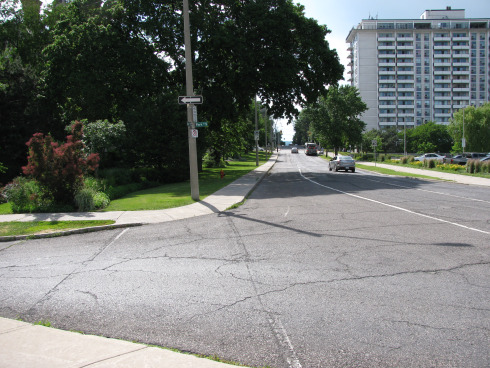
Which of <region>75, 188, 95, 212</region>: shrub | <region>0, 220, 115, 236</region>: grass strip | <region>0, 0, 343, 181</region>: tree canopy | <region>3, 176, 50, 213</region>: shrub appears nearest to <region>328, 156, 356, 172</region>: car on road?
<region>0, 0, 343, 181</region>: tree canopy

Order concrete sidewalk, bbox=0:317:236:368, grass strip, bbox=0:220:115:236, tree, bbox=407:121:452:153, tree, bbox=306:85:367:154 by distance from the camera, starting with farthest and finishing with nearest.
Answer: tree, bbox=407:121:452:153 < tree, bbox=306:85:367:154 < grass strip, bbox=0:220:115:236 < concrete sidewalk, bbox=0:317:236:368

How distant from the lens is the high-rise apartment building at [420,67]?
5157 inches

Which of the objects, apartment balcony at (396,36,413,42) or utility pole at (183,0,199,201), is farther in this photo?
apartment balcony at (396,36,413,42)

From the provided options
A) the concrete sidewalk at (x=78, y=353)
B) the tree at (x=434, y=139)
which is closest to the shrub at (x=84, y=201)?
the concrete sidewalk at (x=78, y=353)

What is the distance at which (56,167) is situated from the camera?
13828mm

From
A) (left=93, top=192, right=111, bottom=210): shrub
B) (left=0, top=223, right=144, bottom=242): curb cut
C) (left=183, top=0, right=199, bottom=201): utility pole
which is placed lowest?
(left=0, top=223, right=144, bottom=242): curb cut

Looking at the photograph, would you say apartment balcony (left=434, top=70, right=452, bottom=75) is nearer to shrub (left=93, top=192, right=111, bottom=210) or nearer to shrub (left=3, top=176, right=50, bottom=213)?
shrub (left=93, top=192, right=111, bottom=210)

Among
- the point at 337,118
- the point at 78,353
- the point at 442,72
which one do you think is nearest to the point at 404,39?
the point at 442,72

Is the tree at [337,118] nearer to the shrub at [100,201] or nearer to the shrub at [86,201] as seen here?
the shrub at [100,201]

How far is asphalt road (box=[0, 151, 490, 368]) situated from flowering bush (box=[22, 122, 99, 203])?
16.2ft

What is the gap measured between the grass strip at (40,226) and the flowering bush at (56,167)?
8.72 ft

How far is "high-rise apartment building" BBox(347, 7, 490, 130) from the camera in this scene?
430 ft

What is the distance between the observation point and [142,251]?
8.07 meters

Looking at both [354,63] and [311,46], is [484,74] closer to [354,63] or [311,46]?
[354,63]
